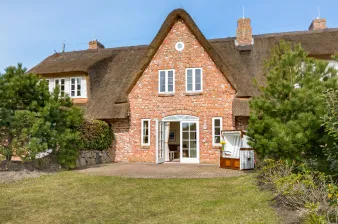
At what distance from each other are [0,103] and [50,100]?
1.85 meters

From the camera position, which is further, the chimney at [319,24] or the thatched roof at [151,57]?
the chimney at [319,24]

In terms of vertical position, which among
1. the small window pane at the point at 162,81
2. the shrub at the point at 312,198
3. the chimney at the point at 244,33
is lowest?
the shrub at the point at 312,198

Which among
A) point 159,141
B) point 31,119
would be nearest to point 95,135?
point 159,141

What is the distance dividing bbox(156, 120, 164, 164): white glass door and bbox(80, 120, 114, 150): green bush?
3078 millimetres

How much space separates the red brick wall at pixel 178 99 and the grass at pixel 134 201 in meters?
5.35

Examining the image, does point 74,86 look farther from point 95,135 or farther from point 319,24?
point 319,24

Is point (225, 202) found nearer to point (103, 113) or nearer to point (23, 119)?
point (23, 119)

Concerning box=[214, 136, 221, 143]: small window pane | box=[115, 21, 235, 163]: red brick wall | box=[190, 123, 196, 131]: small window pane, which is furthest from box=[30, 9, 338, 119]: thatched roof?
box=[190, 123, 196, 131]: small window pane

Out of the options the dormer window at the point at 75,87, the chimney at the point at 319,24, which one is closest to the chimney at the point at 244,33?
the chimney at the point at 319,24

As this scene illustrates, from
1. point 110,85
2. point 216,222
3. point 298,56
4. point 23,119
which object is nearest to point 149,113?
point 110,85

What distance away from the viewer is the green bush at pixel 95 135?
14750 millimetres

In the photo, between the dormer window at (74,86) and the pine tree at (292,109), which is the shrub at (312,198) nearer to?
the pine tree at (292,109)

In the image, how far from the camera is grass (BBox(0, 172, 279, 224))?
5.95 meters

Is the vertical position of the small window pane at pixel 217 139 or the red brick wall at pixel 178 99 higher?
the red brick wall at pixel 178 99
